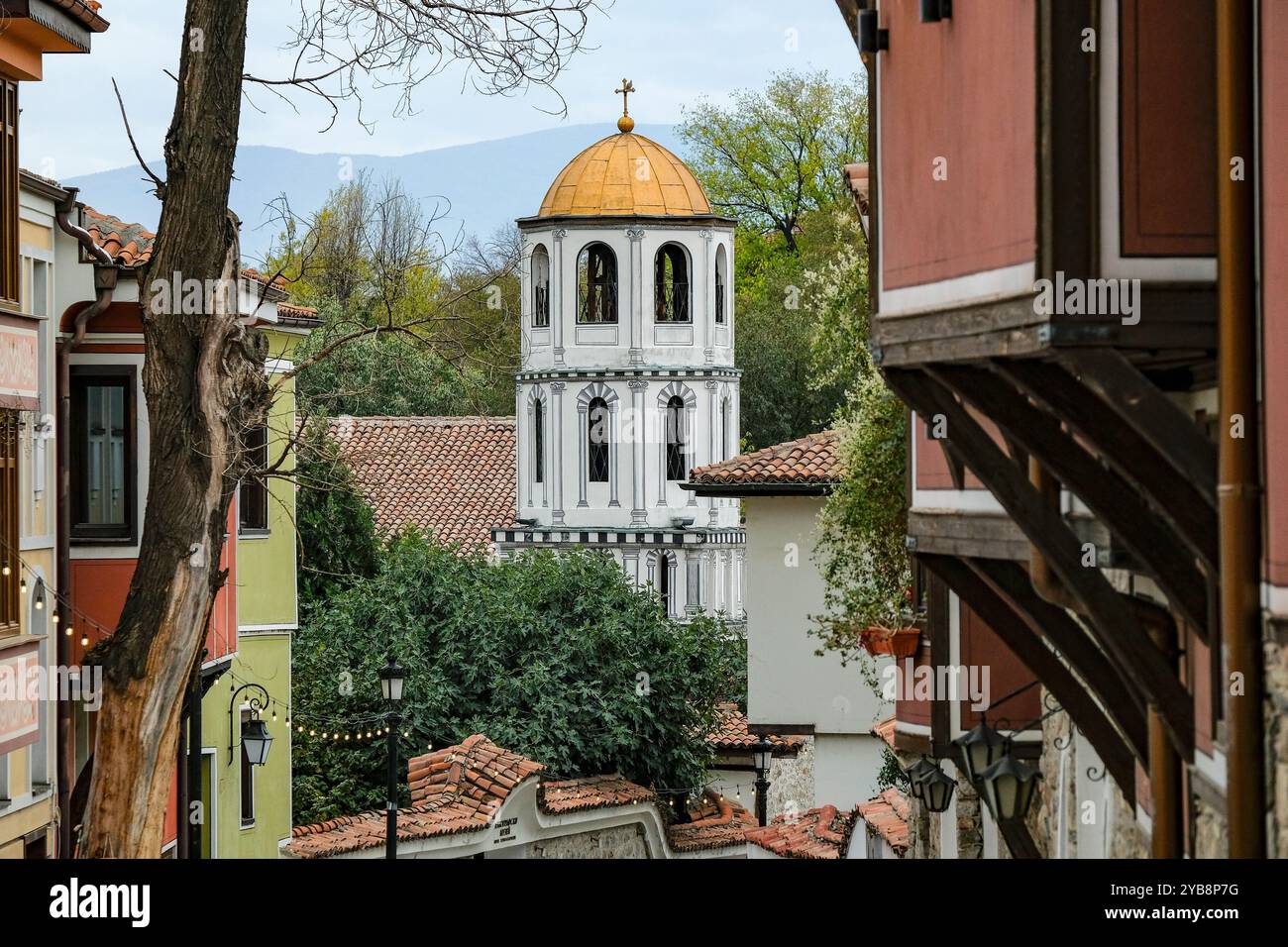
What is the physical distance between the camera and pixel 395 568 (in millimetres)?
30531

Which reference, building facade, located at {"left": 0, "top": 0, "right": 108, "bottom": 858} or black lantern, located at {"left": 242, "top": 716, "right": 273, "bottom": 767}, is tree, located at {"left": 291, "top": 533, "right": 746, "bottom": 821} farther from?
building facade, located at {"left": 0, "top": 0, "right": 108, "bottom": 858}

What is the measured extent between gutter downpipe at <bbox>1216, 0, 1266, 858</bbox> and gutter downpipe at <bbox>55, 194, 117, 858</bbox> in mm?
11516

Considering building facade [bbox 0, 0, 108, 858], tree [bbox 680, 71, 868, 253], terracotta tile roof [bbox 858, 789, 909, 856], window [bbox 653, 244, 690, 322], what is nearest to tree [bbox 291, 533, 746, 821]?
terracotta tile roof [bbox 858, 789, 909, 856]

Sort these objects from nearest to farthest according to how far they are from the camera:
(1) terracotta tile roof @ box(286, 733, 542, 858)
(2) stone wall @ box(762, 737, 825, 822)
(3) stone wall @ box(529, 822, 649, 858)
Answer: (1) terracotta tile roof @ box(286, 733, 542, 858) → (3) stone wall @ box(529, 822, 649, 858) → (2) stone wall @ box(762, 737, 825, 822)

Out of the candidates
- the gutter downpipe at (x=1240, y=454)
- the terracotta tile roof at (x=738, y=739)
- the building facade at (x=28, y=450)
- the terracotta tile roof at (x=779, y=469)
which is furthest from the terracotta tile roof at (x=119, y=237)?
the terracotta tile roof at (x=738, y=739)

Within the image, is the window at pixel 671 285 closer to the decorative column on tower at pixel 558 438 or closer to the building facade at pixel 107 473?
the decorative column on tower at pixel 558 438

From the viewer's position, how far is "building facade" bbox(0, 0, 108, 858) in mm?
13680

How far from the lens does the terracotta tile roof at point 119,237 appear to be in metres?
16.0

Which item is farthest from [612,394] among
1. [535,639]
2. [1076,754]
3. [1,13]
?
[1076,754]

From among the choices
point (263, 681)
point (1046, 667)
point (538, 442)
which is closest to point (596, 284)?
point (538, 442)

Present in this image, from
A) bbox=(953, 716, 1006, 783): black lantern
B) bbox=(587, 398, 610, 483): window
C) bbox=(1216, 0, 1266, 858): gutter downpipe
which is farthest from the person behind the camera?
bbox=(587, 398, 610, 483): window

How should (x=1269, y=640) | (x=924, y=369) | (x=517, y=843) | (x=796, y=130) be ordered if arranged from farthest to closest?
(x=796, y=130) → (x=517, y=843) → (x=924, y=369) → (x=1269, y=640)

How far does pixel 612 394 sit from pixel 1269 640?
4013 centimetres
